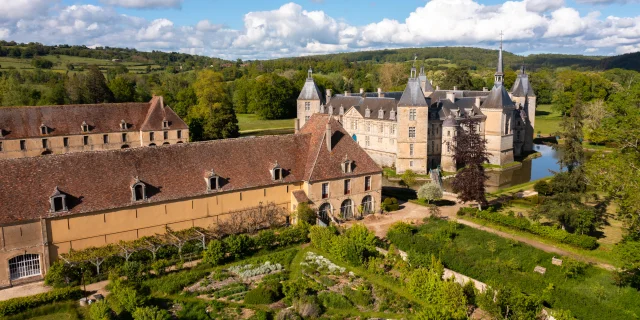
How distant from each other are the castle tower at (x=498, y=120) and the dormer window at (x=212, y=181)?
37.2 m

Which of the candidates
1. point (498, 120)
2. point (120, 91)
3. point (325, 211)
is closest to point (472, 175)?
point (325, 211)

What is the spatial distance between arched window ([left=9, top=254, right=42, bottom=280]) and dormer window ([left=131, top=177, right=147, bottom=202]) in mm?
6151

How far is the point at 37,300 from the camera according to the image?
24656mm

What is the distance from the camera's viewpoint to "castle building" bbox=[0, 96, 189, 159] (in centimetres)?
5428

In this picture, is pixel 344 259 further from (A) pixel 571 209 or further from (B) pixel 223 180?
(A) pixel 571 209

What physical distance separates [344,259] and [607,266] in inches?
603

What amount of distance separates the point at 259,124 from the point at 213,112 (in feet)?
78.1

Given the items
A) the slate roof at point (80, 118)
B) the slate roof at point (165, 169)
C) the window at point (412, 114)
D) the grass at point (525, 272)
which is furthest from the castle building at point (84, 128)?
the grass at point (525, 272)

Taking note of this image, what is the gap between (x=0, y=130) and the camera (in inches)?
2088

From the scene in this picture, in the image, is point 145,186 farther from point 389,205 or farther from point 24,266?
point 389,205

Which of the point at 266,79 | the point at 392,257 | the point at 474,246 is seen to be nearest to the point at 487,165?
the point at 474,246

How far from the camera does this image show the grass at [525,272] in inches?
869

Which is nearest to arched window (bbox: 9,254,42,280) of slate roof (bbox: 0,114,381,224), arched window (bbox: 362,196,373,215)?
slate roof (bbox: 0,114,381,224)

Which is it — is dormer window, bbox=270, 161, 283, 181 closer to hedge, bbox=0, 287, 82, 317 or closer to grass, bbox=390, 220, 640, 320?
grass, bbox=390, 220, 640, 320
